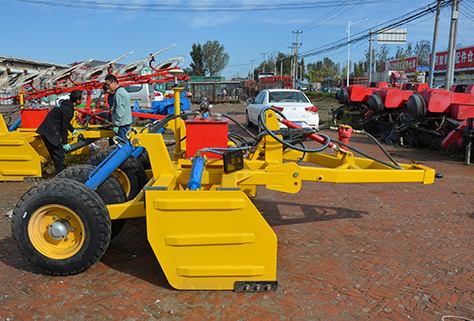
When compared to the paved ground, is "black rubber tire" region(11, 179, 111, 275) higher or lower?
→ higher

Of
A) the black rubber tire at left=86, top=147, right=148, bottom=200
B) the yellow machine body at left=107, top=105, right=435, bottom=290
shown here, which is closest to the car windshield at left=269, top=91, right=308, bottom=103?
the black rubber tire at left=86, top=147, right=148, bottom=200

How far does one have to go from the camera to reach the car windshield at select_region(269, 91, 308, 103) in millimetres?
12641

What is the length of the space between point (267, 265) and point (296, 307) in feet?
1.38

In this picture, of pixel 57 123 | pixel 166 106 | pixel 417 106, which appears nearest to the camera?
pixel 57 123

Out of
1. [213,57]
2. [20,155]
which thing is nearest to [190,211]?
[20,155]

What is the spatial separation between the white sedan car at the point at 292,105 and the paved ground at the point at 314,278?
6.26 metres

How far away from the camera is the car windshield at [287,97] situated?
1264 cm

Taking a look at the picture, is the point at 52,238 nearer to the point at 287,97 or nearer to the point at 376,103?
the point at 287,97

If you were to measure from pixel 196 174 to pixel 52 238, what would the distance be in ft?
4.91

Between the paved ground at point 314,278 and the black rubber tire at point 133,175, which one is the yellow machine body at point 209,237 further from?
the black rubber tire at point 133,175

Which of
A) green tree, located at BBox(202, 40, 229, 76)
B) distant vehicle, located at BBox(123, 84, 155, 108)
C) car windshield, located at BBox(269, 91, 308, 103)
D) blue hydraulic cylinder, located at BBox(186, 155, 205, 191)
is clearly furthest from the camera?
green tree, located at BBox(202, 40, 229, 76)

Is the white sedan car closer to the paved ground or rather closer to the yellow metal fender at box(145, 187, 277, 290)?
the paved ground

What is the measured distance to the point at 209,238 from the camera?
3393 mm

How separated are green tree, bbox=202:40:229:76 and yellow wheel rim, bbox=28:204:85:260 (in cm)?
8011
